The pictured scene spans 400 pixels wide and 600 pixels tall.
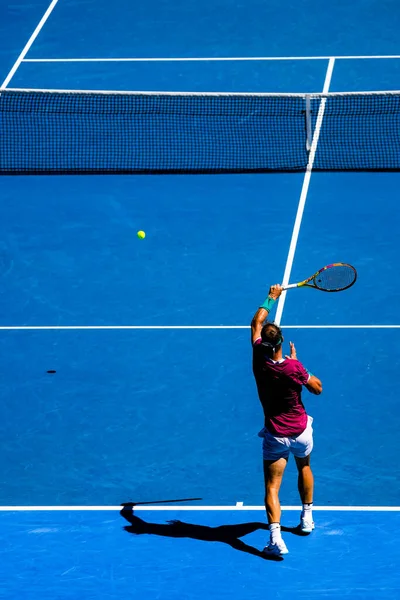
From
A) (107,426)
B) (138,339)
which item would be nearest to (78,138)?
(138,339)

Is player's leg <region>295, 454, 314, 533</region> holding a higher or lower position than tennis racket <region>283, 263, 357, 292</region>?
lower

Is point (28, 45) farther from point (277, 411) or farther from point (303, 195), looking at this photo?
point (277, 411)

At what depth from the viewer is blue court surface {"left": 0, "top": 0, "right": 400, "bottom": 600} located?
10164 mm

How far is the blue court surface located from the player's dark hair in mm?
1678

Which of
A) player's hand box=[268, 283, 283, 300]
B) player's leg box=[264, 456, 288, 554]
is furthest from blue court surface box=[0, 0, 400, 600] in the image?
player's hand box=[268, 283, 283, 300]

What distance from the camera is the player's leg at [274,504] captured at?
32.3 ft

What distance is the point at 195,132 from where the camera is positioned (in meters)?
19.7
